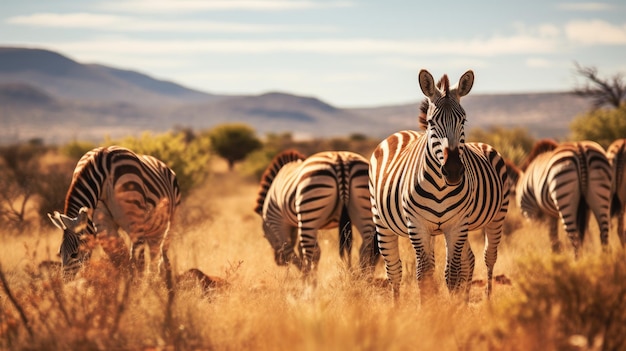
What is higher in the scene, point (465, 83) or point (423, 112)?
point (465, 83)

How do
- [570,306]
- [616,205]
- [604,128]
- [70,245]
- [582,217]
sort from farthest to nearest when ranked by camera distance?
[604,128]
[616,205]
[582,217]
[70,245]
[570,306]

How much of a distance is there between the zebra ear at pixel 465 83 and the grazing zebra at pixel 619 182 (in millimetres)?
5936

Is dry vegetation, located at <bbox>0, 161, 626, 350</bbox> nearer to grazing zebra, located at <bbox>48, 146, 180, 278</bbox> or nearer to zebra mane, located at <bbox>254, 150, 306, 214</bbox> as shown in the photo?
grazing zebra, located at <bbox>48, 146, 180, 278</bbox>

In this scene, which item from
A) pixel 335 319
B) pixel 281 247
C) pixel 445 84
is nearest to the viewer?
pixel 335 319

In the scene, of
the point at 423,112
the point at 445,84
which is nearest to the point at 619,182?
the point at 423,112

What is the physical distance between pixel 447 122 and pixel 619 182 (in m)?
6.66

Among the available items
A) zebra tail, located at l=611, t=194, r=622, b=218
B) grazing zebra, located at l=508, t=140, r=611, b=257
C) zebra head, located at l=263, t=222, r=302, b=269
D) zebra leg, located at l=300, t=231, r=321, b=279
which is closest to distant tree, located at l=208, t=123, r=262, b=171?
zebra head, located at l=263, t=222, r=302, b=269

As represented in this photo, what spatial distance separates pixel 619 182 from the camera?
1196cm

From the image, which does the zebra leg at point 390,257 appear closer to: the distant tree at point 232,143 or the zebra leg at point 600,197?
the zebra leg at point 600,197

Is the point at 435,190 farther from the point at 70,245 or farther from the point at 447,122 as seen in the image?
the point at 70,245

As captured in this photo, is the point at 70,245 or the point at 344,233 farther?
the point at 344,233

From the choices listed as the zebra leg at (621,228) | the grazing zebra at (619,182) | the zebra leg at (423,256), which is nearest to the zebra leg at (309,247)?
the zebra leg at (423,256)

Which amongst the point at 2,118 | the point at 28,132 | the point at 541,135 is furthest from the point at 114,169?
the point at 2,118

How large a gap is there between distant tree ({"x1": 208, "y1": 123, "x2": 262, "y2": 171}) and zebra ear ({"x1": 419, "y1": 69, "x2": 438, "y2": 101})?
1473 inches
